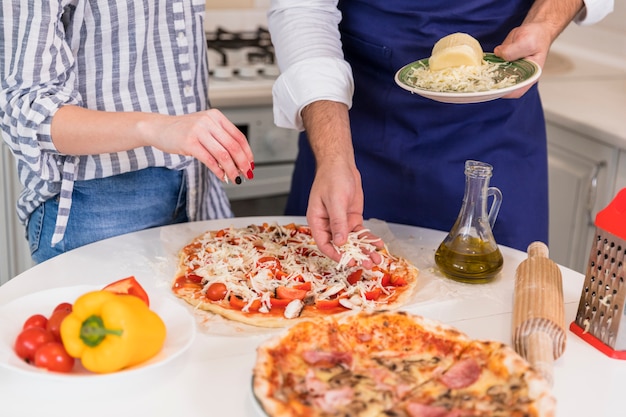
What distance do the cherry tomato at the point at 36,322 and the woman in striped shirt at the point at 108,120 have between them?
0.37 m

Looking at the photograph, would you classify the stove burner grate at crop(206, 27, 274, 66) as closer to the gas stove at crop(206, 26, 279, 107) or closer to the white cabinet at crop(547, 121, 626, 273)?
the gas stove at crop(206, 26, 279, 107)

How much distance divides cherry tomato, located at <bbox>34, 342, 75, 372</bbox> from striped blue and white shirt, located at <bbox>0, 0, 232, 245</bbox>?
52cm

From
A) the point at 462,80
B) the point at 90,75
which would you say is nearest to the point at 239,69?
the point at 90,75

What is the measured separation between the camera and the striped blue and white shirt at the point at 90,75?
4.66 ft

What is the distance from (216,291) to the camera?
1348mm

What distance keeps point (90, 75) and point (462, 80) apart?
73cm

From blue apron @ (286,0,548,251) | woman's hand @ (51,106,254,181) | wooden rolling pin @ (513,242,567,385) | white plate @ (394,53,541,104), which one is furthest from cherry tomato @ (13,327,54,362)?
blue apron @ (286,0,548,251)

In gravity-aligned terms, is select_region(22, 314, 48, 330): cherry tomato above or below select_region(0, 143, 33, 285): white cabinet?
above

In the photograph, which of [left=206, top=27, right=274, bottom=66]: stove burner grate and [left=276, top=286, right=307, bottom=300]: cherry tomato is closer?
[left=276, top=286, right=307, bottom=300]: cherry tomato

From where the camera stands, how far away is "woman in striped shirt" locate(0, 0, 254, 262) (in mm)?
1385

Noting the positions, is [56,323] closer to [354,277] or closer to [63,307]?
[63,307]

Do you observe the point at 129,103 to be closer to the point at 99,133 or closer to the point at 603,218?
the point at 99,133

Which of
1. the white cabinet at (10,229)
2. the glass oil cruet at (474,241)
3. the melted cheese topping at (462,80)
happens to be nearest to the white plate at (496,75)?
the melted cheese topping at (462,80)

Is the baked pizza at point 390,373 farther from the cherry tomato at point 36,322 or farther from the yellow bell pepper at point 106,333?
the cherry tomato at point 36,322
